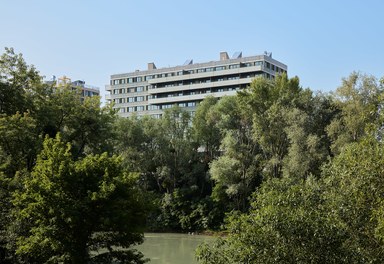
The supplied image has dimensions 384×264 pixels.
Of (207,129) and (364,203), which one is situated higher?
(207,129)

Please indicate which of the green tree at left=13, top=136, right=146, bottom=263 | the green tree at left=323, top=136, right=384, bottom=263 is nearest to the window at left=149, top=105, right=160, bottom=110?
the green tree at left=13, top=136, right=146, bottom=263

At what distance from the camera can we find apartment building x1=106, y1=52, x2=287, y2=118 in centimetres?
8806

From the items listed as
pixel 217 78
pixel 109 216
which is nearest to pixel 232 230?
pixel 109 216

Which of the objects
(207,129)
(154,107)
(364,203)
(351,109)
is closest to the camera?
(364,203)

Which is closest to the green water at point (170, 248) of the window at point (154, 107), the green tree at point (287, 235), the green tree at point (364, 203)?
the green tree at point (287, 235)

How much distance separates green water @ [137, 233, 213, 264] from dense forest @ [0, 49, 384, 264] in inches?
97.5

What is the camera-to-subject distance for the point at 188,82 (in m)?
95.1

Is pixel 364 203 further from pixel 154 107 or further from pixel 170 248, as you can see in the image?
pixel 154 107

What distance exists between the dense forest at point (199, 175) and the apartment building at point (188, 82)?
92.2ft

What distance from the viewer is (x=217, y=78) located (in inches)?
3585

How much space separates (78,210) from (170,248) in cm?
2522

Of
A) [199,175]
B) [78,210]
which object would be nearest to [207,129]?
[199,175]

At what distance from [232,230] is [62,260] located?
28.9ft

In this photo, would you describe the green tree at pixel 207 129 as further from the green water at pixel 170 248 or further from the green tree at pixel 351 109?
the green tree at pixel 351 109
